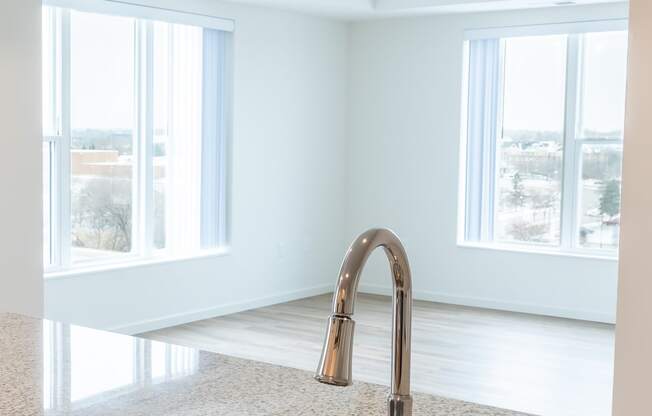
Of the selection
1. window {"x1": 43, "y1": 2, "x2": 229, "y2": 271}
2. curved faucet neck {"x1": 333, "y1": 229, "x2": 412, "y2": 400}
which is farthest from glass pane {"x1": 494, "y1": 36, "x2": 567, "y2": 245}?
curved faucet neck {"x1": 333, "y1": 229, "x2": 412, "y2": 400}

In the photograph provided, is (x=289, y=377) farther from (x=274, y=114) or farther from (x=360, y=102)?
(x=360, y=102)

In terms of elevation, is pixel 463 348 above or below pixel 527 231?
below

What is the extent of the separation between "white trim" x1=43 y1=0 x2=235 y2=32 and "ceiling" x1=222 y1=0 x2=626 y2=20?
242mm

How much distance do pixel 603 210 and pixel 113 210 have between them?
144 inches

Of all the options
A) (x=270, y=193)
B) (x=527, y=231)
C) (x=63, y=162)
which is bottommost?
(x=527, y=231)

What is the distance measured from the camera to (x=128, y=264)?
5934 mm

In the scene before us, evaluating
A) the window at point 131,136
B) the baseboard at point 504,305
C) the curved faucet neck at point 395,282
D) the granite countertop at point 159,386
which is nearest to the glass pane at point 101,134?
the window at point 131,136

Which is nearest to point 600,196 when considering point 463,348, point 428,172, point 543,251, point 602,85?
point 543,251

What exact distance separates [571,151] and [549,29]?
97 cm

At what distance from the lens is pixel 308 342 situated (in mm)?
5840

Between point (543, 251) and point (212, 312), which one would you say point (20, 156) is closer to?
point (212, 312)

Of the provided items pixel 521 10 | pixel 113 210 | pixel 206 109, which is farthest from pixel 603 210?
pixel 113 210

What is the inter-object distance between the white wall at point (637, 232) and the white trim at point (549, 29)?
12.8 feet

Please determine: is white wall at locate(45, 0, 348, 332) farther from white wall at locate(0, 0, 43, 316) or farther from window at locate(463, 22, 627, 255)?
window at locate(463, 22, 627, 255)
